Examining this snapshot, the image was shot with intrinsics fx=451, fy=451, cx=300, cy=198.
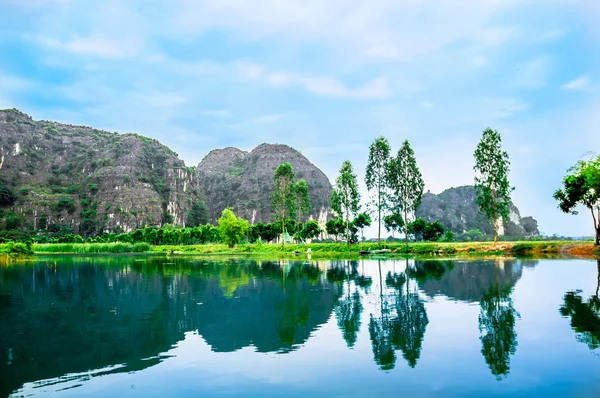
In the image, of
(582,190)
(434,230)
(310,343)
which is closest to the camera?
(310,343)

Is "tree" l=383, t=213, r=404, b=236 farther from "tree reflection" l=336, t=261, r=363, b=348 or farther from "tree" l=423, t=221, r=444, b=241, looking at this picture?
"tree reflection" l=336, t=261, r=363, b=348

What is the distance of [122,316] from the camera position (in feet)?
62.2

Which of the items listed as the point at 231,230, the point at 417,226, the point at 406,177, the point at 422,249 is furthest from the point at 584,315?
the point at 231,230

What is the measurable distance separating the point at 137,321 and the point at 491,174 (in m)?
58.9

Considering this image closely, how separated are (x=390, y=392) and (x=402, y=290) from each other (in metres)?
16.7

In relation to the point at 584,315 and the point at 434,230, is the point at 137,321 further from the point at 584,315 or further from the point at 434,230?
the point at 434,230

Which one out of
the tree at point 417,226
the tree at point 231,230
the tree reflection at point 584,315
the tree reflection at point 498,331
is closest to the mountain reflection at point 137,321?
the tree reflection at point 498,331

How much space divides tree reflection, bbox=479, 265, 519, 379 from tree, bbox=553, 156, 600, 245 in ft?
113

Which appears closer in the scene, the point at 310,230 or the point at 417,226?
the point at 417,226

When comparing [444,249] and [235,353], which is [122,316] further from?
[444,249]

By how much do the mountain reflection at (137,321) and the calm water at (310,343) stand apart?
0.06 m

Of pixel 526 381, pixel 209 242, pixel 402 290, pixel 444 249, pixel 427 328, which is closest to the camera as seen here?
pixel 526 381

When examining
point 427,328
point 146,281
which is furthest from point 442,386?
point 146,281

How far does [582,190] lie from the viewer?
54.1 meters
